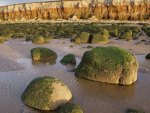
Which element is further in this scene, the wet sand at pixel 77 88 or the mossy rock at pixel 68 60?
the mossy rock at pixel 68 60

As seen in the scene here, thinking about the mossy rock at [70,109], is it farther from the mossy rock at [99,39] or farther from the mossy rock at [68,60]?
the mossy rock at [99,39]

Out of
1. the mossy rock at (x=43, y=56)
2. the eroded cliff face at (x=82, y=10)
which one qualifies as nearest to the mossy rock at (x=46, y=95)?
the mossy rock at (x=43, y=56)

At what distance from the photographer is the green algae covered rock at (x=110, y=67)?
20.3 m

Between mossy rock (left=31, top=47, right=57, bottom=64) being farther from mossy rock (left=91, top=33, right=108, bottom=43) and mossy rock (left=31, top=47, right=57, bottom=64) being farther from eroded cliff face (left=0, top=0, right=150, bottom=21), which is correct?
eroded cliff face (left=0, top=0, right=150, bottom=21)

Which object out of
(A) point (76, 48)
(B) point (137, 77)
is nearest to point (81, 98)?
(B) point (137, 77)

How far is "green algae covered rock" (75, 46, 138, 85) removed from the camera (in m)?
20.3

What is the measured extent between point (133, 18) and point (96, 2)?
6.84 m

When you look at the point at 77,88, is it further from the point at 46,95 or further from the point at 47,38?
the point at 47,38

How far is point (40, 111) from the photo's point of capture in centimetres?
1661

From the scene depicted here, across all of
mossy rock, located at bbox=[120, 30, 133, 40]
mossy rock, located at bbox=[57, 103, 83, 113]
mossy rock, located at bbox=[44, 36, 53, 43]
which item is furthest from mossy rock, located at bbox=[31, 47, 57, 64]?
mossy rock, located at bbox=[120, 30, 133, 40]

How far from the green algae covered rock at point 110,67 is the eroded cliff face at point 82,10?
40362mm

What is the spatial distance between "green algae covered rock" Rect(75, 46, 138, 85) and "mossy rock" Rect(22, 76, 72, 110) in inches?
128

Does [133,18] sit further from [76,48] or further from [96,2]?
[76,48]

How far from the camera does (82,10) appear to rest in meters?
62.1
